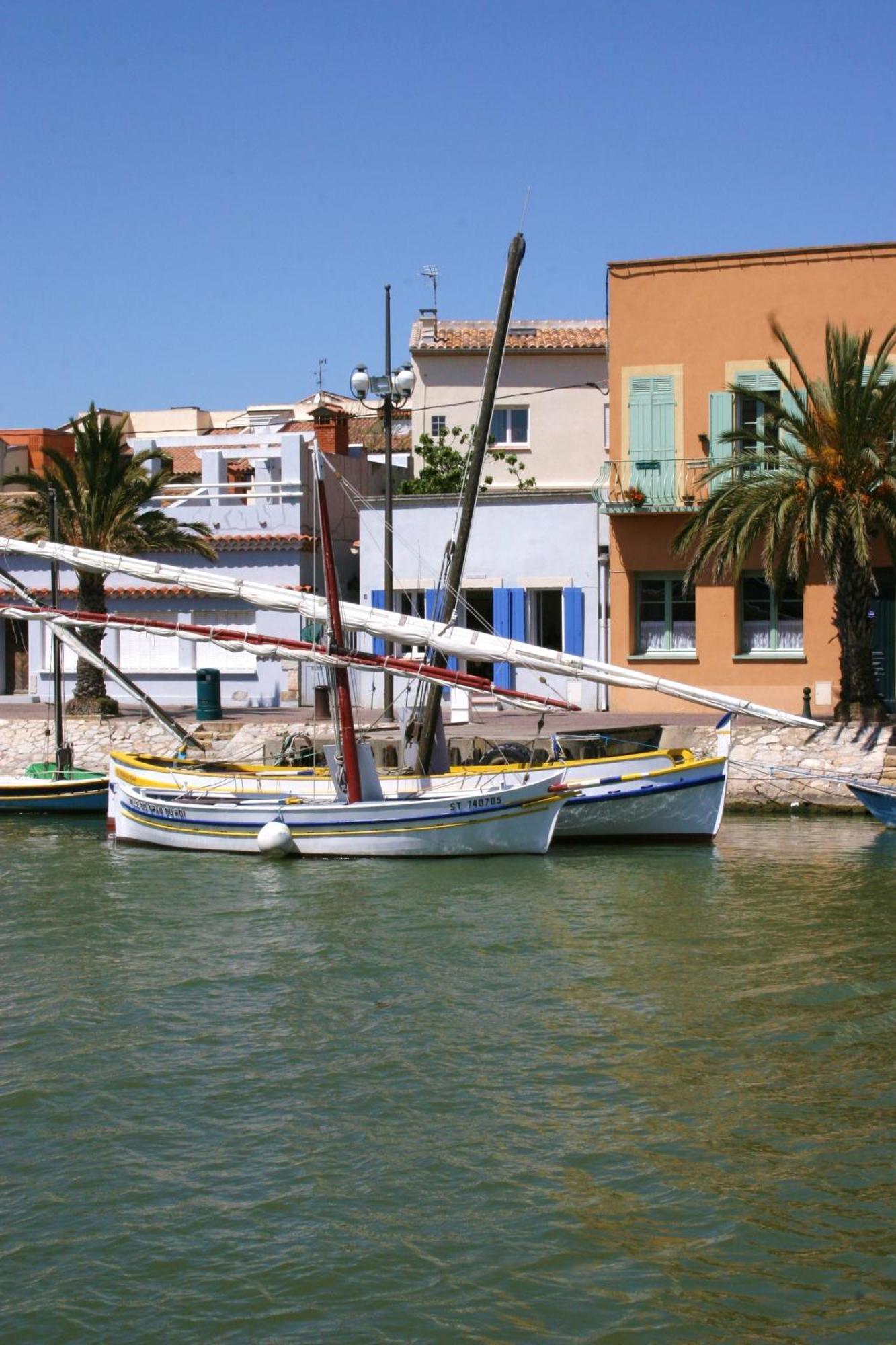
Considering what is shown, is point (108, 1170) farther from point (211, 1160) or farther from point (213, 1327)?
point (213, 1327)

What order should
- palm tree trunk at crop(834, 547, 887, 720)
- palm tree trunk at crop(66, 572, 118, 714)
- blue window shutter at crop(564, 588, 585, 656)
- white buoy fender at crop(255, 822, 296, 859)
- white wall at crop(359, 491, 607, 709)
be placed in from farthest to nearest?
white wall at crop(359, 491, 607, 709), blue window shutter at crop(564, 588, 585, 656), palm tree trunk at crop(66, 572, 118, 714), palm tree trunk at crop(834, 547, 887, 720), white buoy fender at crop(255, 822, 296, 859)

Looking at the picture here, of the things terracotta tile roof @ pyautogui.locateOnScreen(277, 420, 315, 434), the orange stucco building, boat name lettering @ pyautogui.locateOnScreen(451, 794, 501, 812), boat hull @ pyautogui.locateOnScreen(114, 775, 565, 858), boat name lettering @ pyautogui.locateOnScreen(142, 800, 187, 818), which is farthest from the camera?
terracotta tile roof @ pyautogui.locateOnScreen(277, 420, 315, 434)

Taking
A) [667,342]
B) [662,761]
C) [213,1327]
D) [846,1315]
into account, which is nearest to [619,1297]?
[846,1315]

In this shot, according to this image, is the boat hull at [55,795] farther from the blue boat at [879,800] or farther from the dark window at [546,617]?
the blue boat at [879,800]

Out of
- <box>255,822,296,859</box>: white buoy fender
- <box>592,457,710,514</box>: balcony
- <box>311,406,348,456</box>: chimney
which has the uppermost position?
<box>311,406,348,456</box>: chimney

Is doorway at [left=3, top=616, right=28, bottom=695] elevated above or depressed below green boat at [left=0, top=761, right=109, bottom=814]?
above

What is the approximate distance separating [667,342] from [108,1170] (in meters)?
25.7

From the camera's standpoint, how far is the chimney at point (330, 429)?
145 feet

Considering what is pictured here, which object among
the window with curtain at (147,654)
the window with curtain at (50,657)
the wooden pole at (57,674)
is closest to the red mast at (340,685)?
the wooden pole at (57,674)

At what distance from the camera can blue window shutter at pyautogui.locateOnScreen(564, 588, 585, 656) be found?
3628 cm

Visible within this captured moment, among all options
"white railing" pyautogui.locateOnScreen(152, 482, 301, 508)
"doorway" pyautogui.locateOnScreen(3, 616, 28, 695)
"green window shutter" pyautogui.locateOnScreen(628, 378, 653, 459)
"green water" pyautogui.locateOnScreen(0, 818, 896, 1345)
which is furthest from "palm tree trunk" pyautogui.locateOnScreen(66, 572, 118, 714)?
"green water" pyautogui.locateOnScreen(0, 818, 896, 1345)

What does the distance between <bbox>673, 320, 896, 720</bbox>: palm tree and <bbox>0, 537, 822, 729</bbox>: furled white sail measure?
111 inches

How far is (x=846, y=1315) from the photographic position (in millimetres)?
9367

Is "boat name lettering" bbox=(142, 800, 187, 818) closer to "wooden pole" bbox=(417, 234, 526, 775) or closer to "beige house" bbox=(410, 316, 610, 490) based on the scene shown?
"wooden pole" bbox=(417, 234, 526, 775)
